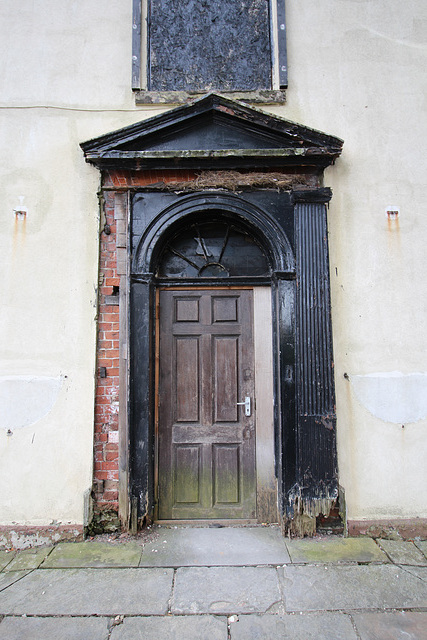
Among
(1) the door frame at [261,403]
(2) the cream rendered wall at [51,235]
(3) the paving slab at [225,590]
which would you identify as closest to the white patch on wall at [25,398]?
(2) the cream rendered wall at [51,235]

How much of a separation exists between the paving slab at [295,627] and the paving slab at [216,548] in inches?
21.7

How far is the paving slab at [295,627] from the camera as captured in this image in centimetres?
235

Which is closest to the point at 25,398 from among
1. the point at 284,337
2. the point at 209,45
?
the point at 284,337

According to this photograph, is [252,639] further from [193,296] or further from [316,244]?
[316,244]

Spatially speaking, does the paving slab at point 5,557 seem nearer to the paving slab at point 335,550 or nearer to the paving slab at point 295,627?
the paving slab at point 295,627

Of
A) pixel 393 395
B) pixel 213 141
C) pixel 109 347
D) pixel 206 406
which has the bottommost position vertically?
pixel 206 406

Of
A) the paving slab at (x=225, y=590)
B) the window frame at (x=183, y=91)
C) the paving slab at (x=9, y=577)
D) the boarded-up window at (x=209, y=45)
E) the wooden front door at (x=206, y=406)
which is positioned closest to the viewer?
the paving slab at (x=225, y=590)

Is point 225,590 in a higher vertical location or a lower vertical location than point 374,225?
lower

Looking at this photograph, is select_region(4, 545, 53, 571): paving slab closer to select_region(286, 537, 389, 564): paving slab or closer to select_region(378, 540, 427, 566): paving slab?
select_region(286, 537, 389, 564): paving slab

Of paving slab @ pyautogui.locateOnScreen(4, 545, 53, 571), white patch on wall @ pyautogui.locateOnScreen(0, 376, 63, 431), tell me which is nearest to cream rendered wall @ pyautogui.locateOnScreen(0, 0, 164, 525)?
white patch on wall @ pyautogui.locateOnScreen(0, 376, 63, 431)

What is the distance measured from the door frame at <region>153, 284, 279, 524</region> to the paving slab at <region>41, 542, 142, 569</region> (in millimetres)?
481

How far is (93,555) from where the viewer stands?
3.19 m

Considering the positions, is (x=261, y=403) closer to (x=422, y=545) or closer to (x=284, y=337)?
(x=284, y=337)

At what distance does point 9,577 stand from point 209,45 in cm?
525
